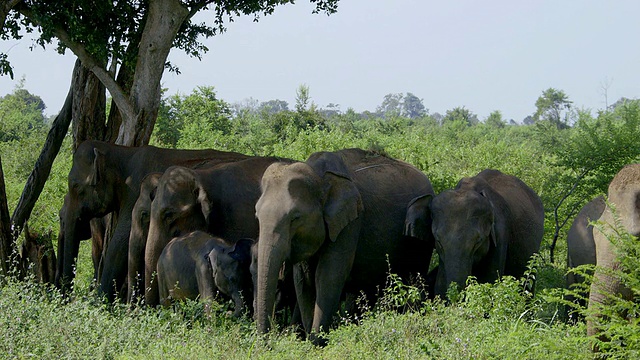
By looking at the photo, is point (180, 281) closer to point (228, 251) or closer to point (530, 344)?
point (228, 251)

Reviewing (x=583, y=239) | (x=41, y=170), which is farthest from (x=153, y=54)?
(x=583, y=239)

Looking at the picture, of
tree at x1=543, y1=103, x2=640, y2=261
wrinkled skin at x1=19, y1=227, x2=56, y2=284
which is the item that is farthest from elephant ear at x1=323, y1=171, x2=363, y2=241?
tree at x1=543, y1=103, x2=640, y2=261

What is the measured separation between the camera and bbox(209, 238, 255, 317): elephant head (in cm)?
989

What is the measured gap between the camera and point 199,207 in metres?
11.6

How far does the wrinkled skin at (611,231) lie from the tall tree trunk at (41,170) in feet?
31.2

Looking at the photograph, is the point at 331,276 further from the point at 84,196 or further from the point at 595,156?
the point at 595,156

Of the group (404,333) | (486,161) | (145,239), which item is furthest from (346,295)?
(486,161)

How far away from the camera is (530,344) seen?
7383 millimetres

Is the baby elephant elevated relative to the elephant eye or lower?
lower

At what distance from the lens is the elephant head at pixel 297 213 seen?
9.19 m

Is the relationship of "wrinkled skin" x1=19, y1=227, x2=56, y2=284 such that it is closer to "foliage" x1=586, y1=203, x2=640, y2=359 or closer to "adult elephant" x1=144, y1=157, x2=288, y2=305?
"adult elephant" x1=144, y1=157, x2=288, y2=305

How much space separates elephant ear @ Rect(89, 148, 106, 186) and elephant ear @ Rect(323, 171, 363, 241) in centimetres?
395

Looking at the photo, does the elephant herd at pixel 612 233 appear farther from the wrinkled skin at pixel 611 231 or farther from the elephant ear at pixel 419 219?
the elephant ear at pixel 419 219

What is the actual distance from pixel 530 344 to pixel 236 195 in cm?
504
